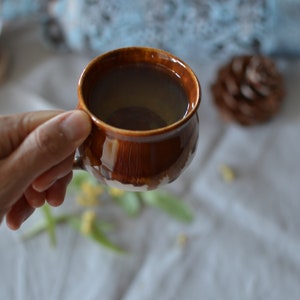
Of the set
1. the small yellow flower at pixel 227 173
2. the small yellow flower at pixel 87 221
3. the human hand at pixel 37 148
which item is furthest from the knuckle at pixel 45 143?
the small yellow flower at pixel 227 173

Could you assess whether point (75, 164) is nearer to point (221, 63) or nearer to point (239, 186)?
point (239, 186)

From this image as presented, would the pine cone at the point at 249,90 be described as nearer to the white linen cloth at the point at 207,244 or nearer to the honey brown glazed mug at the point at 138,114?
the white linen cloth at the point at 207,244

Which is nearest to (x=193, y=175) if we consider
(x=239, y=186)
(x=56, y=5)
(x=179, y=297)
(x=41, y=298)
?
(x=239, y=186)

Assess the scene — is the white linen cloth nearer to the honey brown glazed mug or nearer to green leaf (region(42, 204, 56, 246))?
green leaf (region(42, 204, 56, 246))

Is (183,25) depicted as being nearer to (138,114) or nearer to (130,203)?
(130,203)

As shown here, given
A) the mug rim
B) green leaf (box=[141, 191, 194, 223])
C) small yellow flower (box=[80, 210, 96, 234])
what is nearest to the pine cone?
green leaf (box=[141, 191, 194, 223])

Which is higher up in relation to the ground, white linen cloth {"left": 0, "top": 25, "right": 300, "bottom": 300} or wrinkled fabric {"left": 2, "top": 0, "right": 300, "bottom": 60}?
wrinkled fabric {"left": 2, "top": 0, "right": 300, "bottom": 60}
